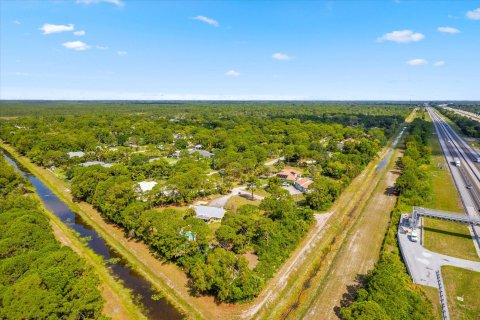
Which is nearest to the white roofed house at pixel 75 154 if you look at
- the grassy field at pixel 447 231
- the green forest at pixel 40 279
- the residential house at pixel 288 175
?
the green forest at pixel 40 279

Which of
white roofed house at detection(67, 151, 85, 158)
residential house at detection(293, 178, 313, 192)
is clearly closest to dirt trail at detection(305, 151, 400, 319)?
residential house at detection(293, 178, 313, 192)

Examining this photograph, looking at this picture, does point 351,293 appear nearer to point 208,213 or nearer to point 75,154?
point 208,213

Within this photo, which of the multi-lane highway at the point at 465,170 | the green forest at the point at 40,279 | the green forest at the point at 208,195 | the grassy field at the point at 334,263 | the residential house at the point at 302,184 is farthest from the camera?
the residential house at the point at 302,184

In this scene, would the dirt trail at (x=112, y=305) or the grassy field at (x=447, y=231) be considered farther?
the grassy field at (x=447, y=231)

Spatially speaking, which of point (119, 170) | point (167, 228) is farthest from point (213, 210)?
point (119, 170)

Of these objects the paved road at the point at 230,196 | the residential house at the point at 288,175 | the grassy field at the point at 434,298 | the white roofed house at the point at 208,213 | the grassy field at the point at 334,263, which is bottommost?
the grassy field at the point at 334,263

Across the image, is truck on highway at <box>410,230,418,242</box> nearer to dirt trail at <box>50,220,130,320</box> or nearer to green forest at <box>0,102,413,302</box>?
green forest at <box>0,102,413,302</box>

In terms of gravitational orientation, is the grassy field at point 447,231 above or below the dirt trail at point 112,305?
above

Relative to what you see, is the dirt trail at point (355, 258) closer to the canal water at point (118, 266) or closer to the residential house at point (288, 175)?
the canal water at point (118, 266)
